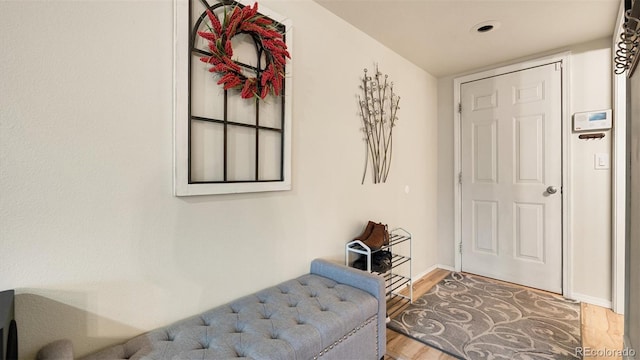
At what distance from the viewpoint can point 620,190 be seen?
2.23 meters

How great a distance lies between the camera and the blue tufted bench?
1064 mm

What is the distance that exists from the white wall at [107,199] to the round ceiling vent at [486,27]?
1372mm

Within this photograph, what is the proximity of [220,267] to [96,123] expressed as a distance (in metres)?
0.82

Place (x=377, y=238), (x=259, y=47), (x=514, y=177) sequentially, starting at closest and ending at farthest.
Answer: (x=259, y=47) < (x=377, y=238) < (x=514, y=177)

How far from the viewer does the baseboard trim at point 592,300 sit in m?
2.36

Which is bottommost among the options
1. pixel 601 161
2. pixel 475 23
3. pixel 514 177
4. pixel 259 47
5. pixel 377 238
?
pixel 377 238

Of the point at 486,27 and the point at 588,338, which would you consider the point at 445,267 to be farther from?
the point at 486,27

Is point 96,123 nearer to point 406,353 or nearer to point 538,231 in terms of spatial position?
point 406,353

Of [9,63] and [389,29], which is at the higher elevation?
[389,29]

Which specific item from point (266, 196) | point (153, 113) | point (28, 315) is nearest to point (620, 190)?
point (266, 196)

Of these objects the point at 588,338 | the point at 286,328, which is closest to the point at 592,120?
the point at 588,338

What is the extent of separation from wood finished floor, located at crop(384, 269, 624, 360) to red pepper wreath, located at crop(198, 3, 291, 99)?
68.5 inches

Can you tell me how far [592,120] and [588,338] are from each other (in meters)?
1.68

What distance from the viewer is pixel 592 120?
2.38 m
